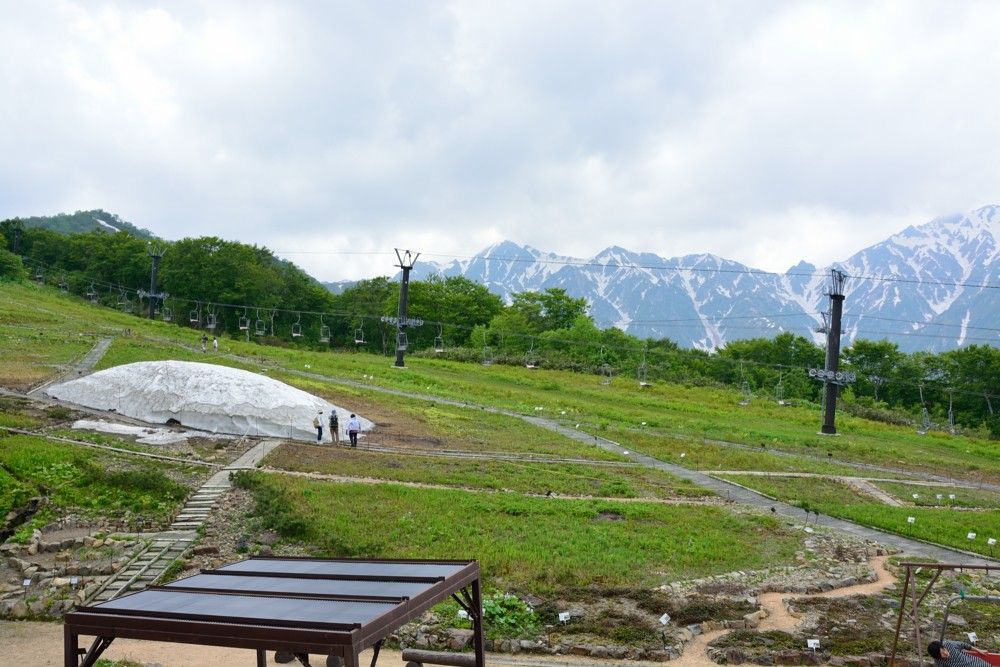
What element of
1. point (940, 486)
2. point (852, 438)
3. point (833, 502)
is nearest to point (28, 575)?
point (833, 502)

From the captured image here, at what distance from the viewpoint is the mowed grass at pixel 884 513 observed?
84.8ft

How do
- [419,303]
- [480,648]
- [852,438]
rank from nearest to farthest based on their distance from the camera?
[480,648] → [852,438] → [419,303]

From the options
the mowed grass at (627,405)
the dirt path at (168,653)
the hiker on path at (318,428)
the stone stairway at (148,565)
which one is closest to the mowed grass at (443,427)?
the hiker on path at (318,428)

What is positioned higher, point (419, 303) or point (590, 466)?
point (419, 303)

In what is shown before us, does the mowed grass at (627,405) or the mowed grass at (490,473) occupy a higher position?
the mowed grass at (627,405)

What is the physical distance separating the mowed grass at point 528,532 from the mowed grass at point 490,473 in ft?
7.05

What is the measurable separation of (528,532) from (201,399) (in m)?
21.5

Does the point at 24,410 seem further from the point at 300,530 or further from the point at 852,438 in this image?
the point at 852,438

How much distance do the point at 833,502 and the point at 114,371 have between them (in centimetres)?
3612

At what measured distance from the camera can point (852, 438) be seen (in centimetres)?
5503

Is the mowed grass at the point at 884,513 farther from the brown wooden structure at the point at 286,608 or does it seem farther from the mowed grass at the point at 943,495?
the brown wooden structure at the point at 286,608

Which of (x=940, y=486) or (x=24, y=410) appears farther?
(x=940, y=486)

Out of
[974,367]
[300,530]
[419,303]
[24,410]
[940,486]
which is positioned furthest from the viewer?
[419,303]

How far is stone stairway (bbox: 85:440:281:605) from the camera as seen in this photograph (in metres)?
18.5
